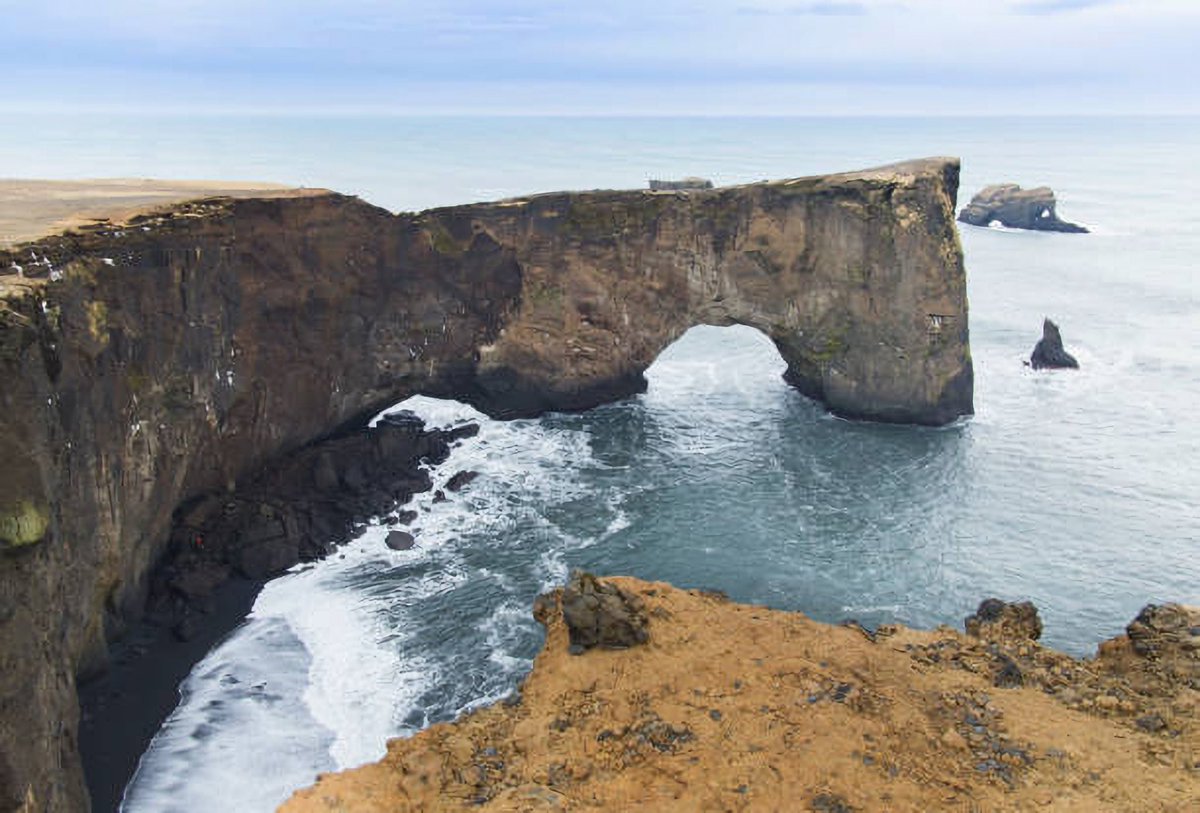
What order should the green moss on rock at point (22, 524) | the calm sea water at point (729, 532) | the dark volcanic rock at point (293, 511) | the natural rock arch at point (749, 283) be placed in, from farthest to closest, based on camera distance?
the natural rock arch at point (749, 283), the dark volcanic rock at point (293, 511), the calm sea water at point (729, 532), the green moss on rock at point (22, 524)

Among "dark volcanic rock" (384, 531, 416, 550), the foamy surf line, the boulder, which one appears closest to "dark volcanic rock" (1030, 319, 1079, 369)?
the boulder

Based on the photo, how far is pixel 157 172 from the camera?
11756 centimetres

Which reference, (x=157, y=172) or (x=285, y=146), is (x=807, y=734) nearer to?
(x=157, y=172)

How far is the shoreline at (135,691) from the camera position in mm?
21078

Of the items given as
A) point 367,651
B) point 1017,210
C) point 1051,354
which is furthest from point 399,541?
point 1017,210

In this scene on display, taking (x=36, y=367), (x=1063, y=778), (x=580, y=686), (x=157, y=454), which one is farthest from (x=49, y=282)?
(x=1063, y=778)

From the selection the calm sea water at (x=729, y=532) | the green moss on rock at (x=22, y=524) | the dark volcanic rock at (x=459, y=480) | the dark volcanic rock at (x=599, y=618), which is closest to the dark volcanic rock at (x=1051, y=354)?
the calm sea water at (x=729, y=532)

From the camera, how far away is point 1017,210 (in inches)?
3903

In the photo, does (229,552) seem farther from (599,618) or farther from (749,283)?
(749,283)

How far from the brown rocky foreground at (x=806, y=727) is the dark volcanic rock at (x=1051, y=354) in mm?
30688

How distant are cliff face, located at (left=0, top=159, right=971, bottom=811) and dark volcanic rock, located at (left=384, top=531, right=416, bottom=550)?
7.03m

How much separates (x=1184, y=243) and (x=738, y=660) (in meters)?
86.5

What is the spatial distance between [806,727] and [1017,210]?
96572mm

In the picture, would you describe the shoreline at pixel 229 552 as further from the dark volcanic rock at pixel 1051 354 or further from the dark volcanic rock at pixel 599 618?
the dark volcanic rock at pixel 1051 354
